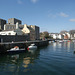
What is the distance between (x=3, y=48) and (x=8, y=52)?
8.26 ft

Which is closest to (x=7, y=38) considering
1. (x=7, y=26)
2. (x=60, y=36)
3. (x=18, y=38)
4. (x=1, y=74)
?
(x=18, y=38)

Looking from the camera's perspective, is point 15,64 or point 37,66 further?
point 15,64

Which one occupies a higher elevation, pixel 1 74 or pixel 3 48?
pixel 3 48

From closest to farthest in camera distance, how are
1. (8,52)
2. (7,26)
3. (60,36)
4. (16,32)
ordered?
(8,52), (16,32), (7,26), (60,36)

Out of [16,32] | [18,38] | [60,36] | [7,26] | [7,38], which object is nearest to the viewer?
[7,38]

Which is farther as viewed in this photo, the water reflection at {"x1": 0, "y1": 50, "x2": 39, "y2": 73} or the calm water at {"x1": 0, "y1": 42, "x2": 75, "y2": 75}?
the water reflection at {"x1": 0, "y1": 50, "x2": 39, "y2": 73}

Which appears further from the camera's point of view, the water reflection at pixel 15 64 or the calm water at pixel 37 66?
the water reflection at pixel 15 64

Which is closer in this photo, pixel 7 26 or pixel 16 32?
pixel 16 32

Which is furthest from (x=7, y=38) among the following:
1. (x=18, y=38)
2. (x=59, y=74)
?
(x=59, y=74)

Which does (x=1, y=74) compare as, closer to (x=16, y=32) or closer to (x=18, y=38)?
(x=18, y=38)

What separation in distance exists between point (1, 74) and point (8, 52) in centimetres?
1432

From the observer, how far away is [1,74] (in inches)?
474

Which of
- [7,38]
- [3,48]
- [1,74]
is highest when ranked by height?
[7,38]

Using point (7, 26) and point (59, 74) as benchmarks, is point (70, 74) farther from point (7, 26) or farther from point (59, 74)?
point (7, 26)
